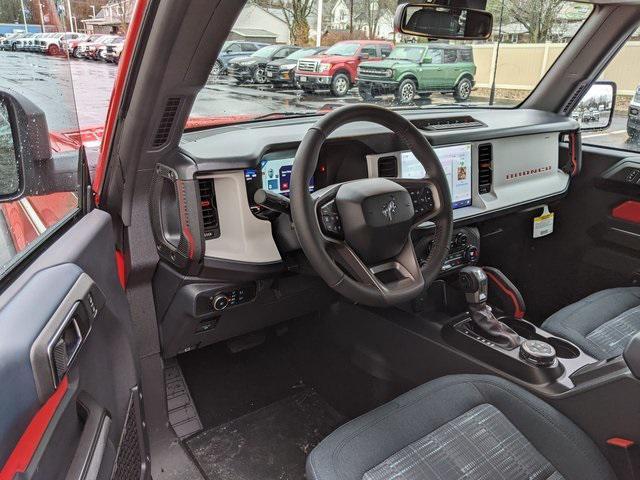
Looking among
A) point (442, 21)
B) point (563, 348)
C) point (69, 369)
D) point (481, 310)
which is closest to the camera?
point (69, 369)

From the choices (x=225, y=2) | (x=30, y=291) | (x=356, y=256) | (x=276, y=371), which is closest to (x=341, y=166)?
(x=356, y=256)

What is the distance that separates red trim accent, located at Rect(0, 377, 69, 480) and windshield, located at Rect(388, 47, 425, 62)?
230 cm

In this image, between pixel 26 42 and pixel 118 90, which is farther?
pixel 118 90

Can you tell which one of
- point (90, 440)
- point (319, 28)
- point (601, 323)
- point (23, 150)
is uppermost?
point (319, 28)

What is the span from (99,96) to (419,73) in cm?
187

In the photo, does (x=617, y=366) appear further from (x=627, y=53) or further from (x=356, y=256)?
(x=627, y=53)

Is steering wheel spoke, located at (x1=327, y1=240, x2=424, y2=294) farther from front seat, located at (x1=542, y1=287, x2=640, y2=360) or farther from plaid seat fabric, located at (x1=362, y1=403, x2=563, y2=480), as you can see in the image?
front seat, located at (x1=542, y1=287, x2=640, y2=360)

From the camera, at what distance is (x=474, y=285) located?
217 cm

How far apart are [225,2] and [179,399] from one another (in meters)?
1.68

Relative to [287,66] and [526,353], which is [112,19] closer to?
[287,66]

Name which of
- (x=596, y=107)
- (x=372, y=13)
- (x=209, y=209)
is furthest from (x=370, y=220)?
(x=596, y=107)

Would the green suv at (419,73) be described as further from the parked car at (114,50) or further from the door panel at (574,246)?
the parked car at (114,50)

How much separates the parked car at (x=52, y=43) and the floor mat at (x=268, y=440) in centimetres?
161

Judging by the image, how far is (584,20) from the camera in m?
2.67
